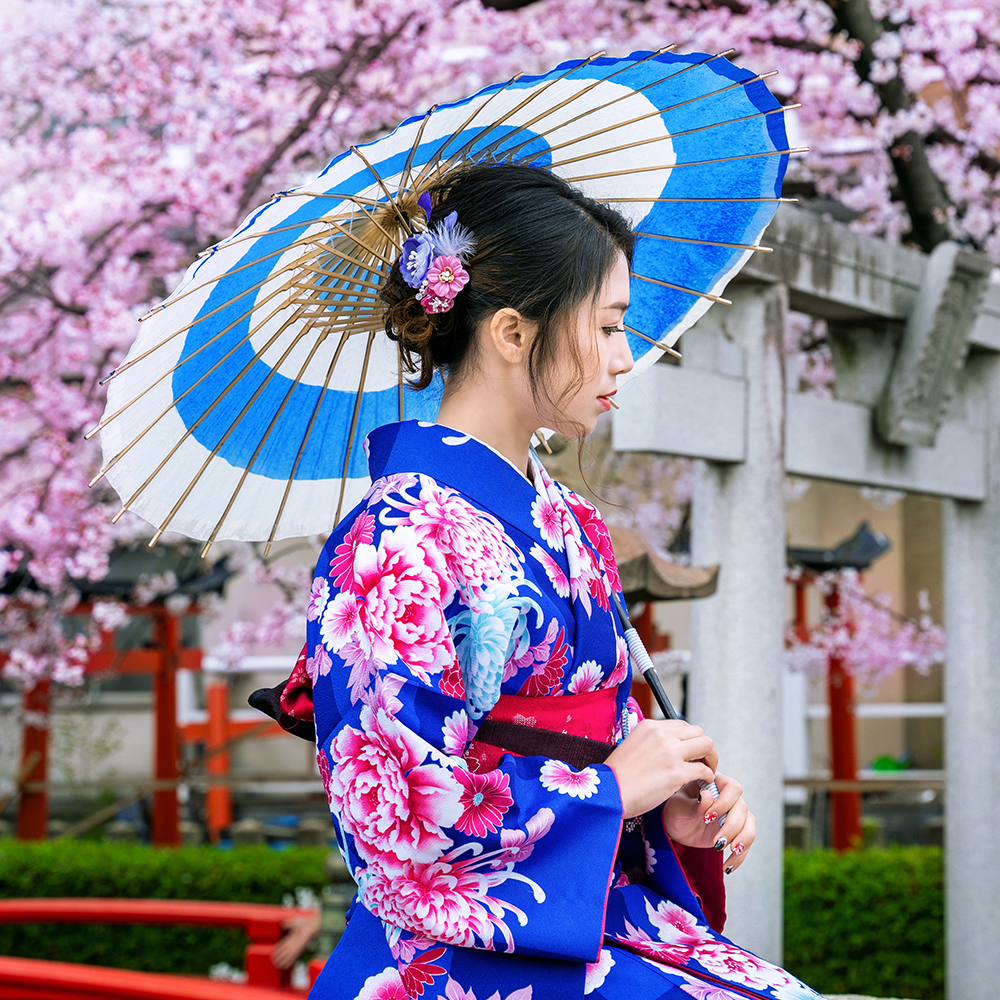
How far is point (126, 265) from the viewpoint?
5.84m

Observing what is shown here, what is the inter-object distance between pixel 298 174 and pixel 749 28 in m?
2.60

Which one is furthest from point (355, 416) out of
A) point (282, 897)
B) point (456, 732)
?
point (282, 897)

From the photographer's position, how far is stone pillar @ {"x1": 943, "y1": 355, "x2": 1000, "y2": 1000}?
4.92 m

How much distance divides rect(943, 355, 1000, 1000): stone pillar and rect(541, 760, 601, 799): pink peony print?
4398 mm

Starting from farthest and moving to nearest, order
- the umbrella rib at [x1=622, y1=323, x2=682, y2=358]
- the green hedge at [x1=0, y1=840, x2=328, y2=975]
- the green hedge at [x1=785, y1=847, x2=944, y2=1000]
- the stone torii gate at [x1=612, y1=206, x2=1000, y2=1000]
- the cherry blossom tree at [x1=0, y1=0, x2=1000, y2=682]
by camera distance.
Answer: the green hedge at [x1=0, y1=840, x2=328, y2=975] < the green hedge at [x1=785, y1=847, x2=944, y2=1000] < the cherry blossom tree at [x1=0, y1=0, x2=1000, y2=682] < the stone torii gate at [x1=612, y1=206, x2=1000, y2=1000] < the umbrella rib at [x1=622, y1=323, x2=682, y2=358]

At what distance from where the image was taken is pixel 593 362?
1456 millimetres

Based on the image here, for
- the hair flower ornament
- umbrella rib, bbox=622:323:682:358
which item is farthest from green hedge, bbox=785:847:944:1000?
the hair flower ornament

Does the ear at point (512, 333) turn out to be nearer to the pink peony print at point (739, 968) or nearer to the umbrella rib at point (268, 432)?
the umbrella rib at point (268, 432)

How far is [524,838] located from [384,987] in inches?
10.0

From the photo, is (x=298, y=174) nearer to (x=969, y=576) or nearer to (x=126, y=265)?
(x=126, y=265)

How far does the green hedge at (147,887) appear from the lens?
660 centimetres

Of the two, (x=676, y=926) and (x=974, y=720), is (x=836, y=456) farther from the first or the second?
(x=676, y=926)

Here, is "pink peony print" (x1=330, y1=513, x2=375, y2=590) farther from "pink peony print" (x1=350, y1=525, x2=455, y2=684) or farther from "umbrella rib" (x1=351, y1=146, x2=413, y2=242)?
"umbrella rib" (x1=351, y1=146, x2=413, y2=242)

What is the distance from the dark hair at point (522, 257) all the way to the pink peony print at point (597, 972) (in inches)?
28.3
